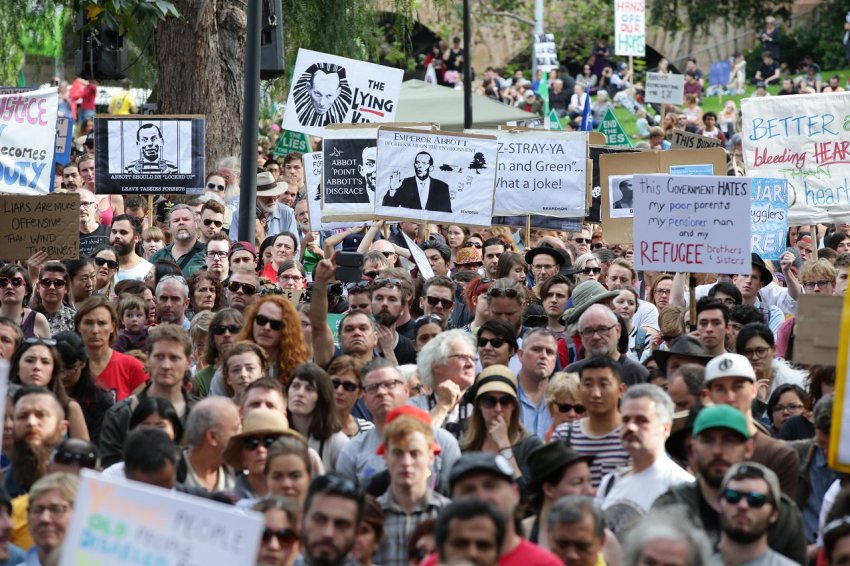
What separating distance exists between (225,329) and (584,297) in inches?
98.0

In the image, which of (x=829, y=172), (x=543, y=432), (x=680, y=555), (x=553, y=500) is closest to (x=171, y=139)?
(x=829, y=172)

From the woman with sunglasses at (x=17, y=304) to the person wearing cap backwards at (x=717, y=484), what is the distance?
4.97m

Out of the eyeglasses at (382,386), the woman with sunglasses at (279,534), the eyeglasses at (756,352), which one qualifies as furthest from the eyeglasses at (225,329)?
the woman with sunglasses at (279,534)

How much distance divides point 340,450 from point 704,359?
2087 millimetres

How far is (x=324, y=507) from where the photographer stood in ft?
19.5

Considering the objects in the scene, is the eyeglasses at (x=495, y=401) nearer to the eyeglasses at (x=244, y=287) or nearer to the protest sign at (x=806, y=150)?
the eyeglasses at (x=244, y=287)

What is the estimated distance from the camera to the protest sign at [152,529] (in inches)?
194

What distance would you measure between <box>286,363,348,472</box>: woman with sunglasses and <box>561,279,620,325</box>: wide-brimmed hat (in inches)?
99.8

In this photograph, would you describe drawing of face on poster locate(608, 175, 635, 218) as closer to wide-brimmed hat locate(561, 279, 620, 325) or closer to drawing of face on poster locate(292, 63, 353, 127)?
drawing of face on poster locate(292, 63, 353, 127)

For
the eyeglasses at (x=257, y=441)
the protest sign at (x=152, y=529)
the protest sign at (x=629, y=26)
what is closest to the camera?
the protest sign at (x=152, y=529)

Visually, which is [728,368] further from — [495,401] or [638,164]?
[638,164]

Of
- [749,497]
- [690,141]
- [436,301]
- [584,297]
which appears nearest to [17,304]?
[436,301]

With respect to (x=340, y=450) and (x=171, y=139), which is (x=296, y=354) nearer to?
(x=340, y=450)

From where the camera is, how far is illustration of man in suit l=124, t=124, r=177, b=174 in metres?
14.0
